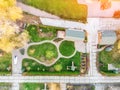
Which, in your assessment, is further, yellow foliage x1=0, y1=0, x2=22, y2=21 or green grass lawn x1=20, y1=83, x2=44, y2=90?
green grass lawn x1=20, y1=83, x2=44, y2=90

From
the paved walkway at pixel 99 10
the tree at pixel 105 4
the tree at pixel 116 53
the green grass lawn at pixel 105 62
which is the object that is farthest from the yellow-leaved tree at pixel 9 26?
the tree at pixel 116 53

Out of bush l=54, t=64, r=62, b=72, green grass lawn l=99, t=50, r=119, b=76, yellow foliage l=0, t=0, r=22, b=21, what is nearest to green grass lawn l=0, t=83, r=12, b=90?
bush l=54, t=64, r=62, b=72

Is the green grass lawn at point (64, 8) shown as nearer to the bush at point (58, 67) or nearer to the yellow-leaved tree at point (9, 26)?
the yellow-leaved tree at point (9, 26)

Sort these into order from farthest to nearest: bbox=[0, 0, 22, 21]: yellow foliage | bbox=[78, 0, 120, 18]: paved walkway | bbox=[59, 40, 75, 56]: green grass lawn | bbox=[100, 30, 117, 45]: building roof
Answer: bbox=[78, 0, 120, 18]: paved walkway < bbox=[59, 40, 75, 56]: green grass lawn < bbox=[100, 30, 117, 45]: building roof < bbox=[0, 0, 22, 21]: yellow foliage

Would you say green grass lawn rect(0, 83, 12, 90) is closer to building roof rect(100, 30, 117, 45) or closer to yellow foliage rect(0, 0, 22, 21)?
yellow foliage rect(0, 0, 22, 21)

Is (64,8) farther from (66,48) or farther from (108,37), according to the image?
(108,37)

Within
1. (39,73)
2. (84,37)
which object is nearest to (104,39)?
(84,37)
